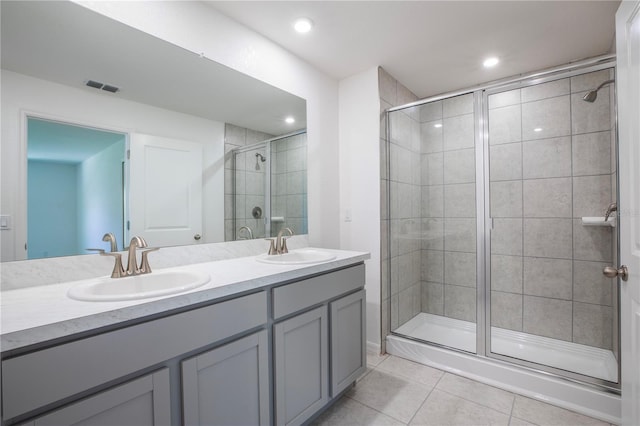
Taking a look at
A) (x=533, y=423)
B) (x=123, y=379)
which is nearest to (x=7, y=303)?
(x=123, y=379)

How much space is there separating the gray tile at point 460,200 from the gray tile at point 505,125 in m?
0.41

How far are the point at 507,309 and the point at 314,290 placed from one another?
201cm

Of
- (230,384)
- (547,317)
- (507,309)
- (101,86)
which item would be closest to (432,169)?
(507,309)

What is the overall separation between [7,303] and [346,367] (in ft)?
5.16

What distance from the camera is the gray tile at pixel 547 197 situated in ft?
7.43

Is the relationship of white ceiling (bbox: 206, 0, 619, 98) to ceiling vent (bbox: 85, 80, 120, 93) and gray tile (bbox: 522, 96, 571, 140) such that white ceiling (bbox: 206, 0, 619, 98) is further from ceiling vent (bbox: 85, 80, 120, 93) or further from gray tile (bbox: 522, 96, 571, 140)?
ceiling vent (bbox: 85, 80, 120, 93)

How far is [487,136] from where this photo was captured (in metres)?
2.22

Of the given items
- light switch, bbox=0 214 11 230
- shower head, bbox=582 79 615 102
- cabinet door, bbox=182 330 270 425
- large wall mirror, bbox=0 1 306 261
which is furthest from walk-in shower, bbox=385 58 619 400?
light switch, bbox=0 214 11 230

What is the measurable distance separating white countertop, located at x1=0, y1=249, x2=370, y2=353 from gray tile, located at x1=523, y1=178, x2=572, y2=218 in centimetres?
215

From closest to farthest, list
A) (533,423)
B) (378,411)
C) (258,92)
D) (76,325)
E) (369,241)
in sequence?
1. (76,325)
2. (533,423)
3. (378,411)
4. (258,92)
5. (369,241)

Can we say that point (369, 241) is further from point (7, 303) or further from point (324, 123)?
point (7, 303)

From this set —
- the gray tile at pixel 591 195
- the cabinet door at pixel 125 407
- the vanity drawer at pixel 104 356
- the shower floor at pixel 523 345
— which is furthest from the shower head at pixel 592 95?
the cabinet door at pixel 125 407

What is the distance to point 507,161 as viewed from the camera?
234cm

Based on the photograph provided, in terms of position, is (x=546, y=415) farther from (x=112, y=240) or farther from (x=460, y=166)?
(x=112, y=240)
